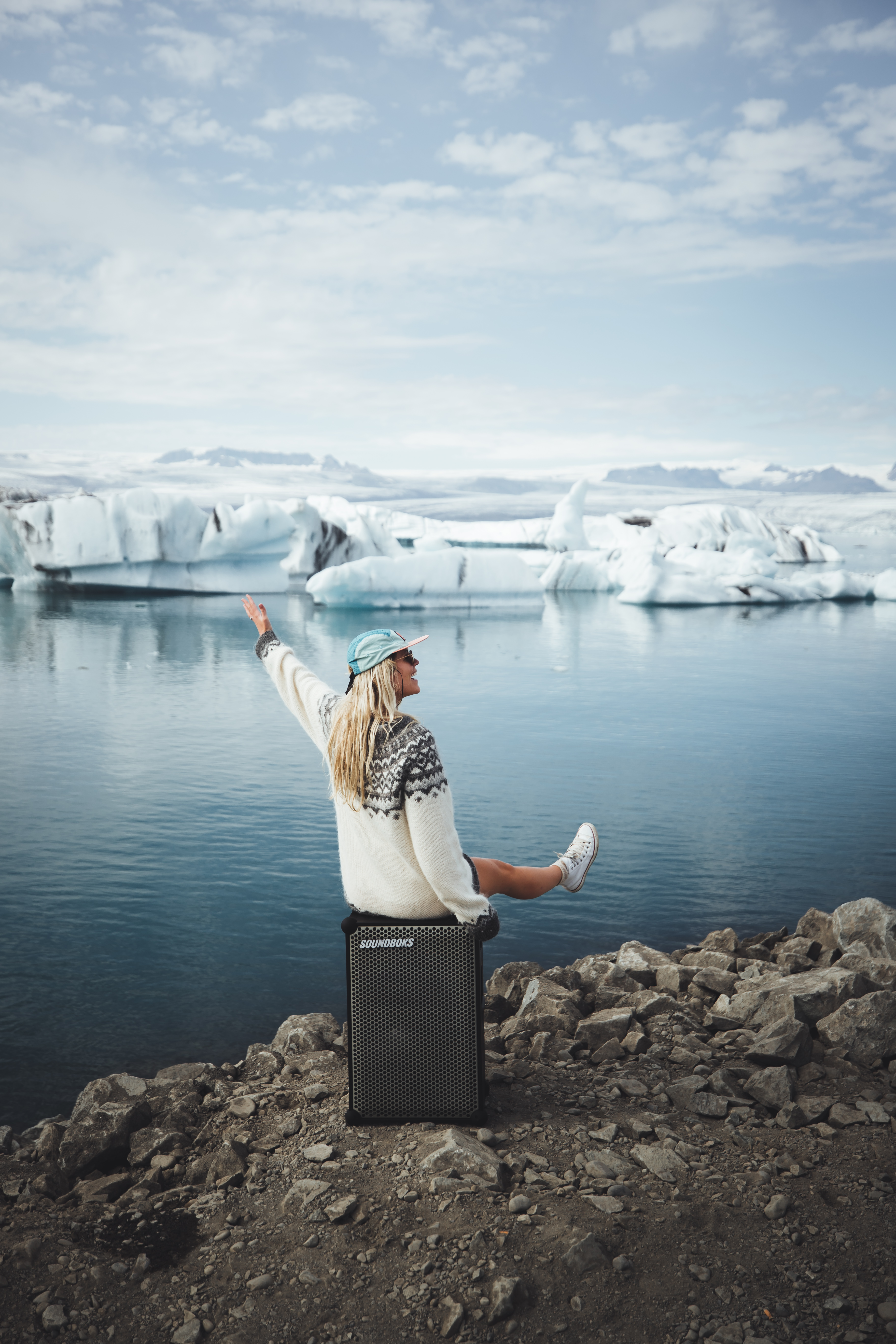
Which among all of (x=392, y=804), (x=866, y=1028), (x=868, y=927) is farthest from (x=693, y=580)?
(x=392, y=804)

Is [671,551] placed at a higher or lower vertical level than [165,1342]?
higher

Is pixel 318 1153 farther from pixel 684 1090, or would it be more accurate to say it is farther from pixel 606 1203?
pixel 684 1090

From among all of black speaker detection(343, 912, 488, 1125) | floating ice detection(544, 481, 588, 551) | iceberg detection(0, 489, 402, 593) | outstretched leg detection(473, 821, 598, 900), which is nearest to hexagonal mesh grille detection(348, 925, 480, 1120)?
black speaker detection(343, 912, 488, 1125)

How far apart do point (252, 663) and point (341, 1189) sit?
12481 millimetres

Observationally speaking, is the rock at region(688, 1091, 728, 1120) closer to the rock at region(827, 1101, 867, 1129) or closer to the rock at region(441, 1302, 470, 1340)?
the rock at region(827, 1101, 867, 1129)

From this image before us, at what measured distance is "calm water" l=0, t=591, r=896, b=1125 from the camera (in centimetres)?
400

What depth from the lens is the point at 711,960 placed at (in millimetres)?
3658

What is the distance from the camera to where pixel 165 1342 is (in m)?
1.75

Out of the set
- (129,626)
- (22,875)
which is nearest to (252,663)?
(129,626)

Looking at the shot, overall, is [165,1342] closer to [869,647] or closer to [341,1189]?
[341,1189]

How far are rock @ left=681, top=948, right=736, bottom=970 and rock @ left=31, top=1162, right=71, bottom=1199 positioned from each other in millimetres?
2094

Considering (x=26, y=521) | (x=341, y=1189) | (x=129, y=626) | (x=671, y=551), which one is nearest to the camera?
(x=341, y=1189)

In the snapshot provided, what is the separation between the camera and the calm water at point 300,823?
4004 mm

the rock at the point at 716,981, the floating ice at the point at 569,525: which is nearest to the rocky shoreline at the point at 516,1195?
the rock at the point at 716,981
